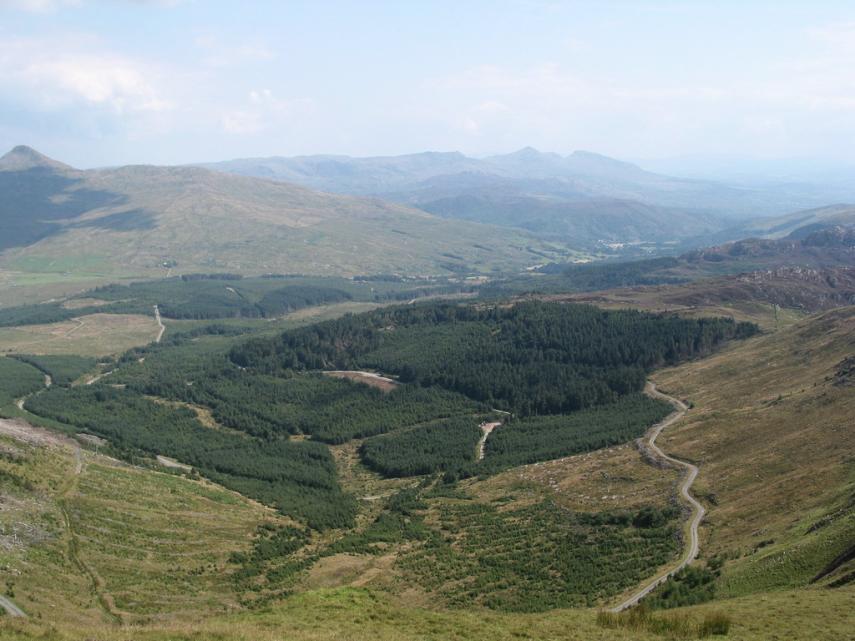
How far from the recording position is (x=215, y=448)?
12825 centimetres

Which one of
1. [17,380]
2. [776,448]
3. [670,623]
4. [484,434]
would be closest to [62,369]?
[17,380]

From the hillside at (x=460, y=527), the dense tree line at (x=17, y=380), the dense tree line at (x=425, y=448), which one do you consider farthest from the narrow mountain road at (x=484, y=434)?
the dense tree line at (x=17, y=380)

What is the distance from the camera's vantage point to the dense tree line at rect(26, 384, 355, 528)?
335 feet

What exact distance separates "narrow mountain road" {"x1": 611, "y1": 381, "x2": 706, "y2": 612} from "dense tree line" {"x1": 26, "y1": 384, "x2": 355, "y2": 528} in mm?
41877

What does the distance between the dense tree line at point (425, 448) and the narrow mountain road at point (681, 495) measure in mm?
30320

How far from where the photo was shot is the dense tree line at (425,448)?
118625mm

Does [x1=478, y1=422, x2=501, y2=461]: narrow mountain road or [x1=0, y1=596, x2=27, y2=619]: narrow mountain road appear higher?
[x1=0, y1=596, x2=27, y2=619]: narrow mountain road

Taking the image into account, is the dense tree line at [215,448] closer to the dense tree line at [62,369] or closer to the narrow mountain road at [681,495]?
the dense tree line at [62,369]

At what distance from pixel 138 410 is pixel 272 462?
4331 cm

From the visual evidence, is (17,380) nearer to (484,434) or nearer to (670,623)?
(484,434)

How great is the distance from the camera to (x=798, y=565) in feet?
159

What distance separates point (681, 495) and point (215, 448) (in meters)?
80.7

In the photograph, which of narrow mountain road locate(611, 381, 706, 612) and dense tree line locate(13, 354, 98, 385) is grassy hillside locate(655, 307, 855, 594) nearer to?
narrow mountain road locate(611, 381, 706, 612)

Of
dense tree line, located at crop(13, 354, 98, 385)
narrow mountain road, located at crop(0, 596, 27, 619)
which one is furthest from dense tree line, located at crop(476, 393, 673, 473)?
dense tree line, located at crop(13, 354, 98, 385)
